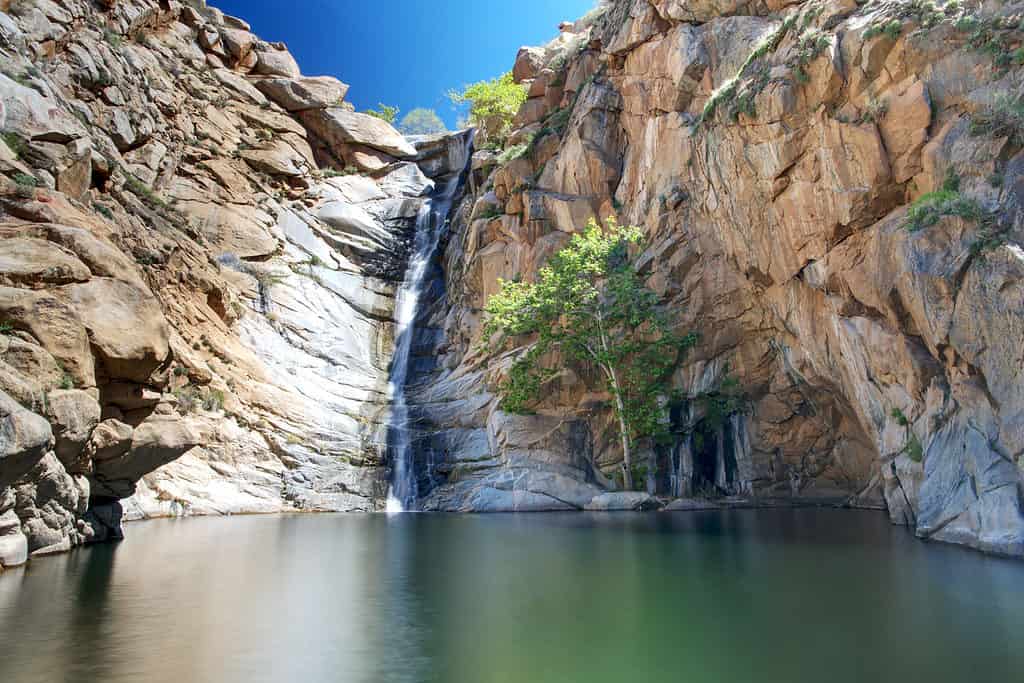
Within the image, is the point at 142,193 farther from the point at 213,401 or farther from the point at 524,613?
the point at 524,613

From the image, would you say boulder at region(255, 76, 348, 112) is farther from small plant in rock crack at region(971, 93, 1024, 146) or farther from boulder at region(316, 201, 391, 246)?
small plant in rock crack at region(971, 93, 1024, 146)

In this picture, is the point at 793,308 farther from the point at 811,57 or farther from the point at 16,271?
the point at 16,271

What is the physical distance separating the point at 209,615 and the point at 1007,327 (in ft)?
47.7

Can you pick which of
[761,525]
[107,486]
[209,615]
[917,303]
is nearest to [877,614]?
[209,615]

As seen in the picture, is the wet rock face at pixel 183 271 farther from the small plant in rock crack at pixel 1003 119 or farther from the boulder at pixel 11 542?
the small plant in rock crack at pixel 1003 119

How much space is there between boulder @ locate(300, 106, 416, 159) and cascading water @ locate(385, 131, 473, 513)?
16.6 feet

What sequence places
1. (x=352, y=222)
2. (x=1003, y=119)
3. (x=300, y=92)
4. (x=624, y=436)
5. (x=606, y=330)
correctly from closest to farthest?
1. (x=1003, y=119)
2. (x=624, y=436)
3. (x=606, y=330)
4. (x=352, y=222)
5. (x=300, y=92)

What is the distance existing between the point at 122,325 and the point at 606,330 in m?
19.0

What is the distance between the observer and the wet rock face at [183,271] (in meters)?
12.4

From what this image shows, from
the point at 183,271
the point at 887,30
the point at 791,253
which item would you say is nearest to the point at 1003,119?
the point at 887,30

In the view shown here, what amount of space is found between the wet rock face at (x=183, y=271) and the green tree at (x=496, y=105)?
4388 millimetres

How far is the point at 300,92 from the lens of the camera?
51.9 meters

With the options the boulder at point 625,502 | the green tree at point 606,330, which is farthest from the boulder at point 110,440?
the boulder at point 625,502

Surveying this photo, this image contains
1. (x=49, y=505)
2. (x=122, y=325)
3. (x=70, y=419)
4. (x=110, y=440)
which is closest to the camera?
(x=70, y=419)
